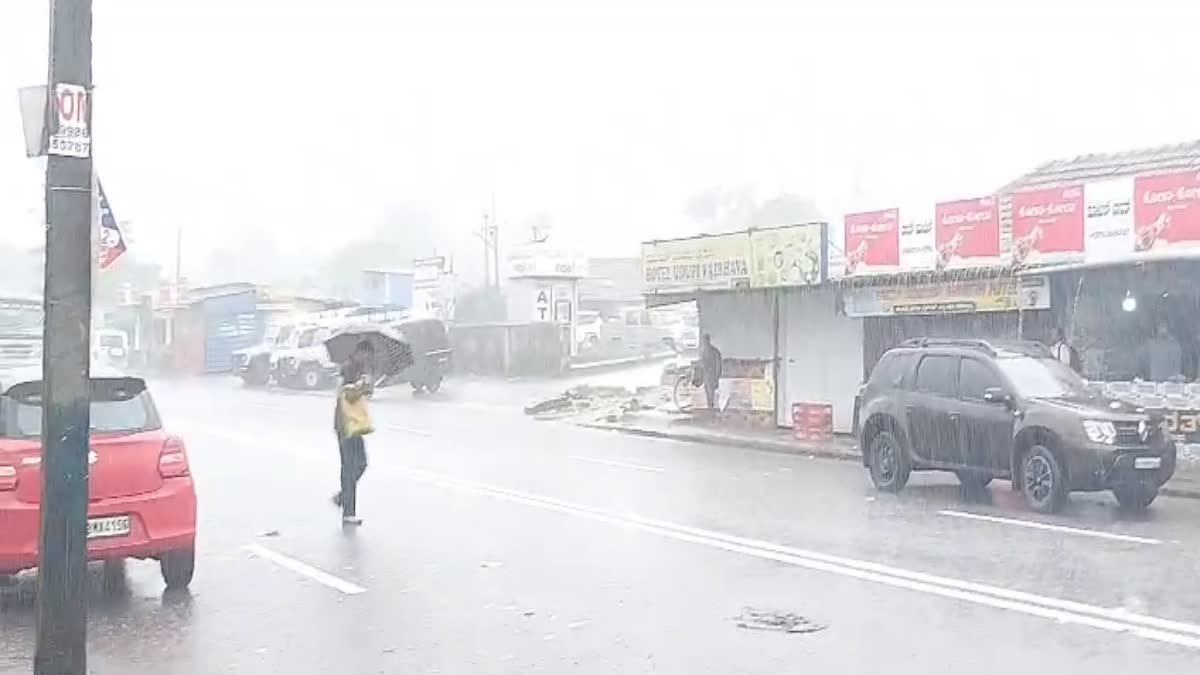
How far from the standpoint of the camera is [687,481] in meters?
17.3

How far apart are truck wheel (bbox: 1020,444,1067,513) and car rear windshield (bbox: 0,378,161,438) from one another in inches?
334

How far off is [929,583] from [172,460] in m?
5.30

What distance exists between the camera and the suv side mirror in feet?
48.2

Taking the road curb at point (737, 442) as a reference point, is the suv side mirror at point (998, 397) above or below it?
above

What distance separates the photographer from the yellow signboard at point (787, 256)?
2381 cm

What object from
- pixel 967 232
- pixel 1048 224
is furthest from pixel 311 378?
pixel 1048 224

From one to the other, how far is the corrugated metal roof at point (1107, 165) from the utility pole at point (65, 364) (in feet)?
59.1

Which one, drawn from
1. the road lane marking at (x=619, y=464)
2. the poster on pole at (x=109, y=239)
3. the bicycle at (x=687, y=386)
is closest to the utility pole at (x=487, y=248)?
the bicycle at (x=687, y=386)

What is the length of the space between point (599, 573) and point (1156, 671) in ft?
14.3

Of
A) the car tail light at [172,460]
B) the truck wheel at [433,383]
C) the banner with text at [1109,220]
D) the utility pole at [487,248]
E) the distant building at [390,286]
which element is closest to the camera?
the car tail light at [172,460]

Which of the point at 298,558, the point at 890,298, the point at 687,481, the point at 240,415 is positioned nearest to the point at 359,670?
the point at 298,558

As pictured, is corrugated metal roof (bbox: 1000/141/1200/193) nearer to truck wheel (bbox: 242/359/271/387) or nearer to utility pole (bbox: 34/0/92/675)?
utility pole (bbox: 34/0/92/675)

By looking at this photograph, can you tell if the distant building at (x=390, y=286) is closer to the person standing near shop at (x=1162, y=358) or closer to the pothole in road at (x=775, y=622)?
the person standing near shop at (x=1162, y=358)

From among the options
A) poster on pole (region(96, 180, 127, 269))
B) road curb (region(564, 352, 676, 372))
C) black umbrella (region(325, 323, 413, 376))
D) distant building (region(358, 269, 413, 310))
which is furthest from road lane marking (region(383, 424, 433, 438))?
distant building (region(358, 269, 413, 310))
